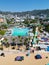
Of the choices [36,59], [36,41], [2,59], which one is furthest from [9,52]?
[36,41]

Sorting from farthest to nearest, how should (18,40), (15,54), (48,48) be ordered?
(18,40), (48,48), (15,54)

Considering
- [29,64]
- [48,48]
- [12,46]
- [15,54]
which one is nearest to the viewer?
[29,64]

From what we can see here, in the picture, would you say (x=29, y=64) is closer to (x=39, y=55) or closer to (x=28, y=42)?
(x=39, y=55)

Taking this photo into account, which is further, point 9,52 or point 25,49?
point 25,49

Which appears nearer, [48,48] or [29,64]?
[29,64]

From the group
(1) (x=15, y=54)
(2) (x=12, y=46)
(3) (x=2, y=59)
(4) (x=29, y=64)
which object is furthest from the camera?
(2) (x=12, y=46)

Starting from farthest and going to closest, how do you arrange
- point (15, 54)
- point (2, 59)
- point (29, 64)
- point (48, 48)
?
point (48, 48), point (15, 54), point (2, 59), point (29, 64)

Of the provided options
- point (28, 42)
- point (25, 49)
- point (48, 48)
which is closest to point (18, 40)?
point (28, 42)

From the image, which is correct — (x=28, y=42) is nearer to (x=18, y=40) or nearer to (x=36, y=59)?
(x=18, y=40)

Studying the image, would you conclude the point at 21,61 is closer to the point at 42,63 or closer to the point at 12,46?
the point at 42,63
